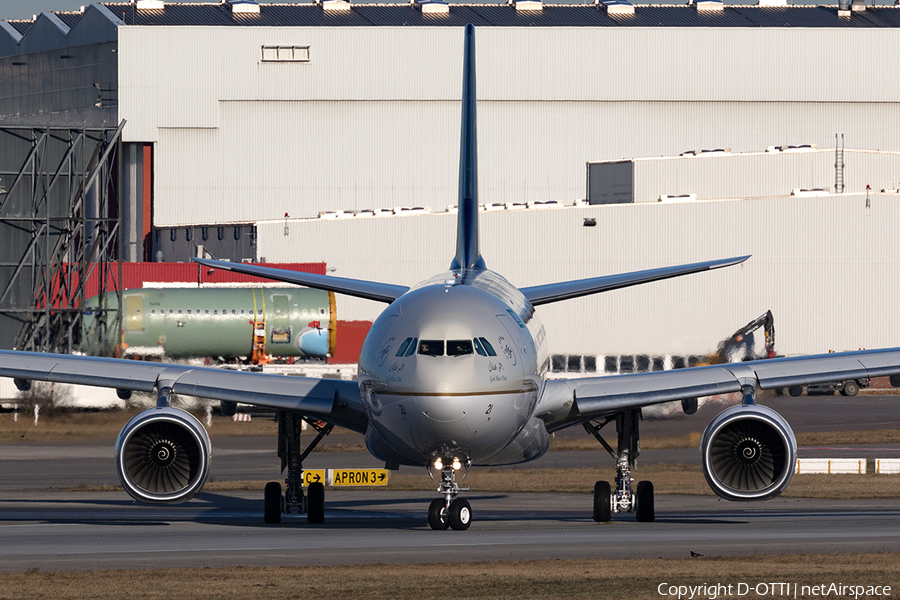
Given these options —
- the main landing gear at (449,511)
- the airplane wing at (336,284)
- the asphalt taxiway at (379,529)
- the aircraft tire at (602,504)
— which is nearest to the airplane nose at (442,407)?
the asphalt taxiway at (379,529)

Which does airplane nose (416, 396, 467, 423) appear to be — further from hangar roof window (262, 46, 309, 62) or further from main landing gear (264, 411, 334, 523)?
hangar roof window (262, 46, 309, 62)

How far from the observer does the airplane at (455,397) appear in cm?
2302

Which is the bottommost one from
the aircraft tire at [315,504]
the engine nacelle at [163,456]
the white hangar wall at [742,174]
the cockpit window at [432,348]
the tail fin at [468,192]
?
the aircraft tire at [315,504]

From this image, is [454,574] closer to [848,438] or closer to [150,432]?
[150,432]

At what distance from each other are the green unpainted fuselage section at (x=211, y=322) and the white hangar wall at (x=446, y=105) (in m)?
37.6

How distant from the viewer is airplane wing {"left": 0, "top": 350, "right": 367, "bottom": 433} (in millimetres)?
26531

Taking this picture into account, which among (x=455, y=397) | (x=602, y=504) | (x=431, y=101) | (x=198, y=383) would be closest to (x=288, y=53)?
(x=431, y=101)

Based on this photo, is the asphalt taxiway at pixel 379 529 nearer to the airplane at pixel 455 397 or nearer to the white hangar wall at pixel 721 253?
the airplane at pixel 455 397

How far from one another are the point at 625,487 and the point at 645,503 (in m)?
0.66

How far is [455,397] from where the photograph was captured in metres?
22.5

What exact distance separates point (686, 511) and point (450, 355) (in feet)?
38.9

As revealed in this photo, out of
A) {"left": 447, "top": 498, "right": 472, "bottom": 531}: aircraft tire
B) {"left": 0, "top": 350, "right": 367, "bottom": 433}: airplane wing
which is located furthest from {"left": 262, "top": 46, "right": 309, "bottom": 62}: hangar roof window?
{"left": 447, "top": 498, "right": 472, "bottom": 531}: aircraft tire

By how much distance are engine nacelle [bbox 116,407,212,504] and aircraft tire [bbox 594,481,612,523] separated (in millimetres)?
8533

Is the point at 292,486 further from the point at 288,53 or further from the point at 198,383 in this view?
the point at 288,53
